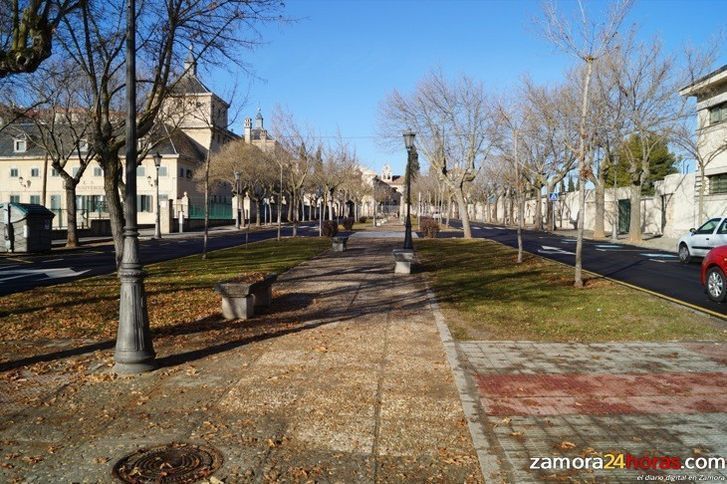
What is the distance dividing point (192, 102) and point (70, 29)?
17.7 ft

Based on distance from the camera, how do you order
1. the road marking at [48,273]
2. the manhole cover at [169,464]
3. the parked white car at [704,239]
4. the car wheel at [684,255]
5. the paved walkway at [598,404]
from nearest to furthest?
the manhole cover at [169,464] < the paved walkway at [598,404] < the road marking at [48,273] < the parked white car at [704,239] < the car wheel at [684,255]

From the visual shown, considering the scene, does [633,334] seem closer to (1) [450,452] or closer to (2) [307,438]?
(1) [450,452]

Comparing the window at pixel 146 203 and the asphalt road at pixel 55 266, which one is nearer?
the asphalt road at pixel 55 266

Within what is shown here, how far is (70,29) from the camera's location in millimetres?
12844

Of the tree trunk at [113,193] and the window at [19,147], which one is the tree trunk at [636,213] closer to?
the tree trunk at [113,193]

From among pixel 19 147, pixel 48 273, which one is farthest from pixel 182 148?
pixel 48 273

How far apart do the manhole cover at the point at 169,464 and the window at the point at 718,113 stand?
35.0 m

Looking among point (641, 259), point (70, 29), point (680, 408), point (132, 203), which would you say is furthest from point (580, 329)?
point (641, 259)

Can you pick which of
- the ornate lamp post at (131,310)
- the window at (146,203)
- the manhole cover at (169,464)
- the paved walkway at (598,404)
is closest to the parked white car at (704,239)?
the paved walkway at (598,404)

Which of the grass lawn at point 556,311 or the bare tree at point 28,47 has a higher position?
the bare tree at point 28,47

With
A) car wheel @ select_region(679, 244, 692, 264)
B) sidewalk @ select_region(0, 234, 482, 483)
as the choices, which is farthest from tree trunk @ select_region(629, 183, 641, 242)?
sidewalk @ select_region(0, 234, 482, 483)

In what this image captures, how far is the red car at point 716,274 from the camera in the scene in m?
10.8

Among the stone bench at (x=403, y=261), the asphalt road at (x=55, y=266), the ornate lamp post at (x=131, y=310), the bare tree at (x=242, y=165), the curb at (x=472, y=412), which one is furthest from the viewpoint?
the bare tree at (x=242, y=165)

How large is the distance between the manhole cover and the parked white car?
62.4 ft
